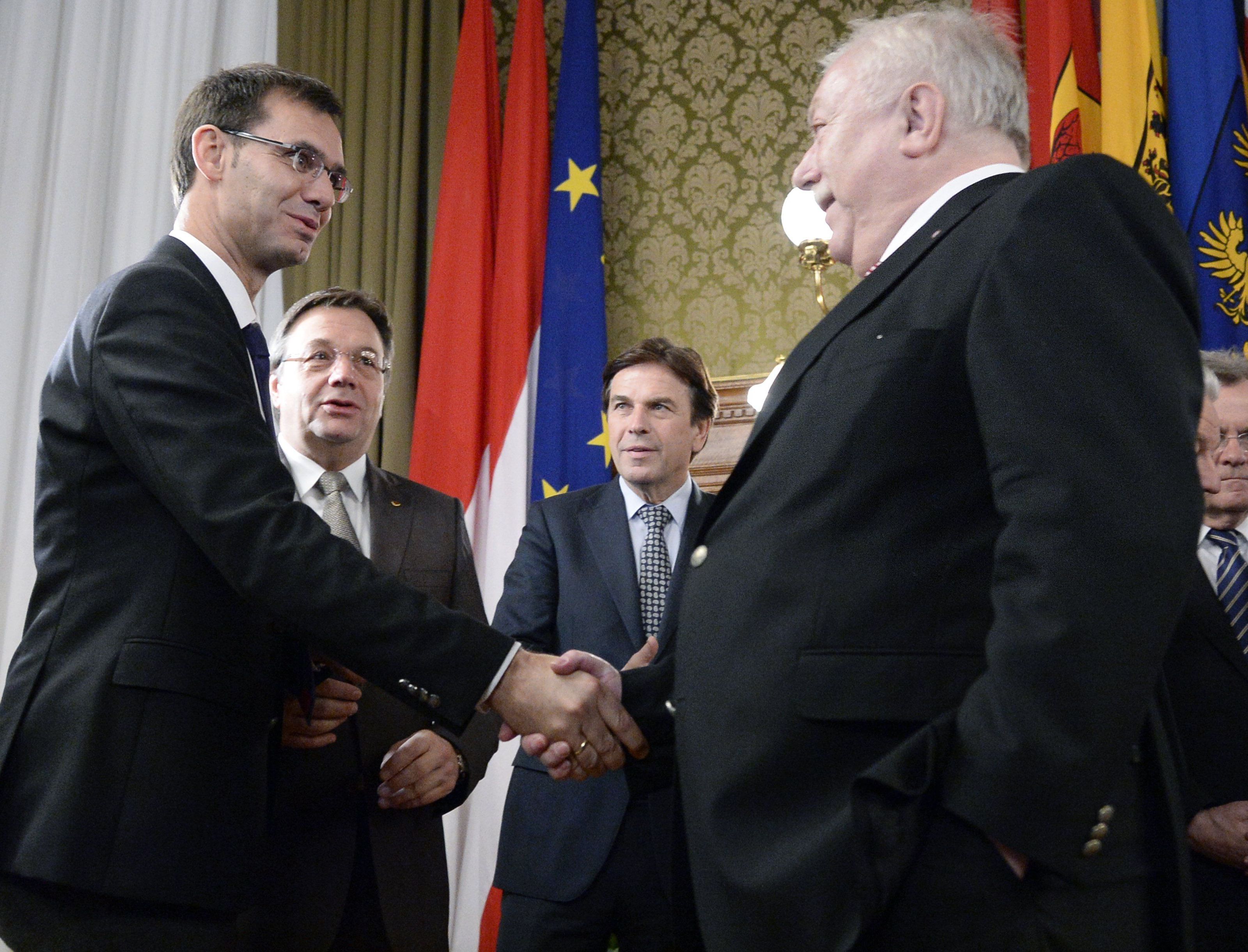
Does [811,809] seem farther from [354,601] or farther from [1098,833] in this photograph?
[354,601]

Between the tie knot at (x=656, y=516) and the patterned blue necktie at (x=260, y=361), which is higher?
the patterned blue necktie at (x=260, y=361)

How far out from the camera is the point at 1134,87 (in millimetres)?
4004

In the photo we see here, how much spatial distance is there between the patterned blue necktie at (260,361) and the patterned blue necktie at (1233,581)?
1831mm

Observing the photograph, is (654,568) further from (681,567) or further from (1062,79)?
(1062,79)

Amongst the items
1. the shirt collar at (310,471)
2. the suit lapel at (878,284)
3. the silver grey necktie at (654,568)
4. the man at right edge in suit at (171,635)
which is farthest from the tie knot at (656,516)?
the suit lapel at (878,284)

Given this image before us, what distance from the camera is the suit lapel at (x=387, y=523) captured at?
2.58 metres

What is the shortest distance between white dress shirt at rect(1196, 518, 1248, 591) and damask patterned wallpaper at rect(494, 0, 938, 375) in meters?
2.34

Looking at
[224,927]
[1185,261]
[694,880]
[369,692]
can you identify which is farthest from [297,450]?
[1185,261]

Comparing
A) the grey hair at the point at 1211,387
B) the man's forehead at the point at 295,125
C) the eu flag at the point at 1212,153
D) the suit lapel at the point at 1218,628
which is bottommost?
the suit lapel at the point at 1218,628

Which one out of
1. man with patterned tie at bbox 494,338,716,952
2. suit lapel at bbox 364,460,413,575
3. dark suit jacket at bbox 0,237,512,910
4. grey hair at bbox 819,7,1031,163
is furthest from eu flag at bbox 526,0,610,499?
grey hair at bbox 819,7,1031,163

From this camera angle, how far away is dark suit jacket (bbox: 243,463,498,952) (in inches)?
84.4

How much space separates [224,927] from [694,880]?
2.29 feet

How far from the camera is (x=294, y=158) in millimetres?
2145

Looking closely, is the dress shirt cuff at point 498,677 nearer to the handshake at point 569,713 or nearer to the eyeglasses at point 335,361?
the handshake at point 569,713
